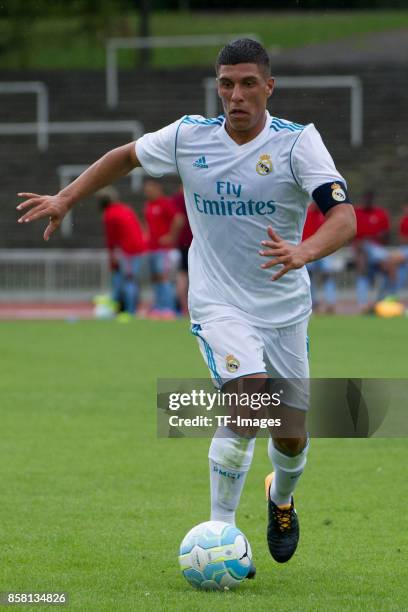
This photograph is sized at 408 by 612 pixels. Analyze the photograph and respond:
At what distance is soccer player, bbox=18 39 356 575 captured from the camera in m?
6.32

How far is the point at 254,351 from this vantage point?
6336mm

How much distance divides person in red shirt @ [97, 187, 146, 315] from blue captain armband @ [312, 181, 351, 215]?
17.2m

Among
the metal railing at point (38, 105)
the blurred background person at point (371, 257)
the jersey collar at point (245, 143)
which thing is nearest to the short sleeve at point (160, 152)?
the jersey collar at point (245, 143)

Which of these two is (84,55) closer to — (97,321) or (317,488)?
(97,321)

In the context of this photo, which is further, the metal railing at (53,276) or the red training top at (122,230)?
the metal railing at (53,276)

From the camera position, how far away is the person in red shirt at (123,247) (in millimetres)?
23422

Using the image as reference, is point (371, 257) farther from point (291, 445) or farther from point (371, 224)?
point (291, 445)

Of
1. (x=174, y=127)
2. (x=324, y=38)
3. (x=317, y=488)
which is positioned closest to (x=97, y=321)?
(x=317, y=488)

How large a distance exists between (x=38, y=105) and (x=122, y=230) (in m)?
11.7

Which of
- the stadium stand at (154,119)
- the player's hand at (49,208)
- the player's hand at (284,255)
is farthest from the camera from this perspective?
the stadium stand at (154,119)

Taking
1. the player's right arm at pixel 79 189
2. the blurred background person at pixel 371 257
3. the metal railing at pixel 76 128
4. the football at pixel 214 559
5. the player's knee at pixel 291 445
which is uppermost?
the player's right arm at pixel 79 189

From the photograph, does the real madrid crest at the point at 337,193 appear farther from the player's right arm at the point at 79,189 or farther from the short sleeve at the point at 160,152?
the player's right arm at the point at 79,189

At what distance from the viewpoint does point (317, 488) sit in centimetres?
882

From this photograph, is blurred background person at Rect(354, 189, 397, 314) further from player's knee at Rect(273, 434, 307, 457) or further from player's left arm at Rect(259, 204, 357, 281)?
player's left arm at Rect(259, 204, 357, 281)
